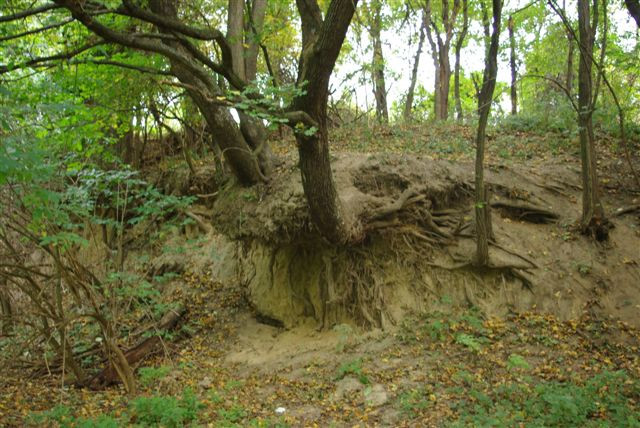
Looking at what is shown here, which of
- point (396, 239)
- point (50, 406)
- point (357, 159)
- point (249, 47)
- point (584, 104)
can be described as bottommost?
point (50, 406)

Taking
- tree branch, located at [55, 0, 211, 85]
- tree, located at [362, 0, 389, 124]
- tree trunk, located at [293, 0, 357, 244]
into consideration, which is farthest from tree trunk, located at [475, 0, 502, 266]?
tree, located at [362, 0, 389, 124]

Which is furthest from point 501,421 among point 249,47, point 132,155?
point 132,155

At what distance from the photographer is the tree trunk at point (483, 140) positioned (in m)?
9.50

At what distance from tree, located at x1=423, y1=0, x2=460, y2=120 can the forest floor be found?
9.20 metres

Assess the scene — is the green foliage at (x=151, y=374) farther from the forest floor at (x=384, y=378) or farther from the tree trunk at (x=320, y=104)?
the tree trunk at (x=320, y=104)

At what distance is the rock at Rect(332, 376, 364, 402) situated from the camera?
26.2ft

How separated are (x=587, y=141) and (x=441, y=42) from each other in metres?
11.8

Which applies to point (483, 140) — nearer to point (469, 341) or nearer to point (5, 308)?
point (469, 341)

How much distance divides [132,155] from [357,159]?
7.76m

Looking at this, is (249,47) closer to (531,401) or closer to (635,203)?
(635,203)

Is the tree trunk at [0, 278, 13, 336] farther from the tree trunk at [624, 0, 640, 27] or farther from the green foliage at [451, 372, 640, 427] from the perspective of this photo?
the tree trunk at [624, 0, 640, 27]

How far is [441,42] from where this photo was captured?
20.9 m

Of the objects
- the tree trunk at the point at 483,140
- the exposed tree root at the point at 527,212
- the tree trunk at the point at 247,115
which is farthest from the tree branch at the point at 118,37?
the exposed tree root at the point at 527,212

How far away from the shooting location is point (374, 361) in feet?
29.5
